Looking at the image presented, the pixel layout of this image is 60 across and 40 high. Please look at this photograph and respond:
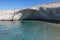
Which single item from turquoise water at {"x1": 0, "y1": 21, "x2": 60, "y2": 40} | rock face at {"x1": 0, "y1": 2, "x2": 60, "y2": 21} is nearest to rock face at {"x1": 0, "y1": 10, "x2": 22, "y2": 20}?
rock face at {"x1": 0, "y1": 2, "x2": 60, "y2": 21}

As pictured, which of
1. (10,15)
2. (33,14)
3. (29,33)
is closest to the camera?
(29,33)

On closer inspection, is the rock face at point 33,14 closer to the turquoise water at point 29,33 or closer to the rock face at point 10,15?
the rock face at point 10,15

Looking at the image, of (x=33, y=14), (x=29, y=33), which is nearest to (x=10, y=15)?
(x=33, y=14)

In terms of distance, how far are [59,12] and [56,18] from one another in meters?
2.21

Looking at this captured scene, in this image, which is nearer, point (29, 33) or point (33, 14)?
point (29, 33)

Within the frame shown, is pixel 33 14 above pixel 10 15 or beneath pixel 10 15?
beneath

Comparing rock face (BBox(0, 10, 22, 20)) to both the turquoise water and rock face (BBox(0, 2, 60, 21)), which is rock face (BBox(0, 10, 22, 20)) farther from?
the turquoise water

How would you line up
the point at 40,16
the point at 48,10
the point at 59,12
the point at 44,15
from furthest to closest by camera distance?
the point at 40,16 < the point at 44,15 < the point at 48,10 < the point at 59,12

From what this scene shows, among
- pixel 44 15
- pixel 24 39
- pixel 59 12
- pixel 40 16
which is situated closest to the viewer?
pixel 24 39

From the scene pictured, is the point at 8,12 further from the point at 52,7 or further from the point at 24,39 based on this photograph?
the point at 24,39

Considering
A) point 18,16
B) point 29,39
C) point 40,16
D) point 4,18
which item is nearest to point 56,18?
point 40,16

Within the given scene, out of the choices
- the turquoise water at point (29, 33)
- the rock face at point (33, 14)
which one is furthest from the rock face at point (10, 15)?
the turquoise water at point (29, 33)

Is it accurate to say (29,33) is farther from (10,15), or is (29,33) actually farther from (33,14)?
(33,14)

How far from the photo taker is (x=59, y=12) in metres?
30.9
